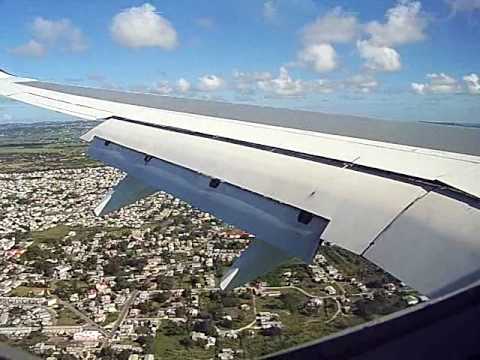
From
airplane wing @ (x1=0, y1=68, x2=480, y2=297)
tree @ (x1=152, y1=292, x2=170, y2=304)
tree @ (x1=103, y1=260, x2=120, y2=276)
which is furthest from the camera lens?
tree @ (x1=103, y1=260, x2=120, y2=276)

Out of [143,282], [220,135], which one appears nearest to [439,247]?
[220,135]

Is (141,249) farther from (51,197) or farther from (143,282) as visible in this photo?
(51,197)

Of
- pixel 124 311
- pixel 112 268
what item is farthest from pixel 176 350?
pixel 112 268

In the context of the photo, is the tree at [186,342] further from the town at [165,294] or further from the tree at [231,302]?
the tree at [231,302]

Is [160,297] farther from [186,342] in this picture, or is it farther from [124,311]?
[186,342]

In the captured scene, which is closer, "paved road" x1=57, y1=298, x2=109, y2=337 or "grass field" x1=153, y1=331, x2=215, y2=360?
"grass field" x1=153, y1=331, x2=215, y2=360

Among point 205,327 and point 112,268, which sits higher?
point 205,327

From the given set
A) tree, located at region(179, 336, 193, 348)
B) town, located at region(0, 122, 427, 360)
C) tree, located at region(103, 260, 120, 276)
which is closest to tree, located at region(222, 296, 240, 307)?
town, located at region(0, 122, 427, 360)

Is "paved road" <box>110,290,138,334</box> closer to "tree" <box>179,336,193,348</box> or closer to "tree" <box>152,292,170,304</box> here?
"tree" <box>152,292,170,304</box>
